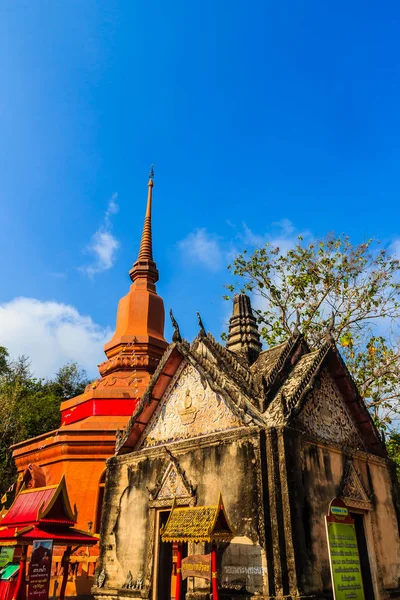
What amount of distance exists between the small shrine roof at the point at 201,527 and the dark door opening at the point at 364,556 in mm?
3719

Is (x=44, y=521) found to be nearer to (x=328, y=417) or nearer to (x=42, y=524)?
(x=42, y=524)

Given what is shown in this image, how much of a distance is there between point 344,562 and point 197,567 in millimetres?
2631

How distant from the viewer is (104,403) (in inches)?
662

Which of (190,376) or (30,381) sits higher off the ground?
(30,381)

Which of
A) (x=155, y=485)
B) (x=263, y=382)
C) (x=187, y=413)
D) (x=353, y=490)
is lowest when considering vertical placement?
(x=353, y=490)

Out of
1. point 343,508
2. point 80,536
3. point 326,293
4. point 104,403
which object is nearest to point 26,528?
point 80,536

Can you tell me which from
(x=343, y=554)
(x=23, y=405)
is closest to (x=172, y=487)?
(x=343, y=554)

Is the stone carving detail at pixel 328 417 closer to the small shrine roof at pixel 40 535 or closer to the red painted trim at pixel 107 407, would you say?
the small shrine roof at pixel 40 535

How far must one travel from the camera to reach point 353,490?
31.2ft

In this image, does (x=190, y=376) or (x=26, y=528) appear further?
(x=190, y=376)

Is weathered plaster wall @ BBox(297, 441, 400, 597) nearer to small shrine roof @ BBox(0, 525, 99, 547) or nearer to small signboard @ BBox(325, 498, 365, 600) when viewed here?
small signboard @ BBox(325, 498, 365, 600)

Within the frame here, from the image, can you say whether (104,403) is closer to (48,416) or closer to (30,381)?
(48,416)

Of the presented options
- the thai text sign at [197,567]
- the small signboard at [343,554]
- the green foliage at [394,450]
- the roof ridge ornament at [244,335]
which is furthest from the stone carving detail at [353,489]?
the green foliage at [394,450]

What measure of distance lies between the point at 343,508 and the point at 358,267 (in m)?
12.1
